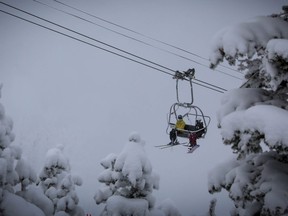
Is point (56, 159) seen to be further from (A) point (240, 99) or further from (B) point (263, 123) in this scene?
(B) point (263, 123)

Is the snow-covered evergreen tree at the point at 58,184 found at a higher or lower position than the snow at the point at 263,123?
higher

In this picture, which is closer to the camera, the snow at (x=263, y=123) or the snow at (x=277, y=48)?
the snow at (x=263, y=123)

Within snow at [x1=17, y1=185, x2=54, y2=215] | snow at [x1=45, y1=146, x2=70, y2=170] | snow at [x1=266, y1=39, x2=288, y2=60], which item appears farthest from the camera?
snow at [x1=45, y1=146, x2=70, y2=170]

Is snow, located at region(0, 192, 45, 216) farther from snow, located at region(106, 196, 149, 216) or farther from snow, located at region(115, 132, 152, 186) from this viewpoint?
snow, located at region(115, 132, 152, 186)

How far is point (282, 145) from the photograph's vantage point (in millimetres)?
6328

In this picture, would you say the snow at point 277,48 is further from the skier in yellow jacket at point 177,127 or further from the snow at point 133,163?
the snow at point 133,163

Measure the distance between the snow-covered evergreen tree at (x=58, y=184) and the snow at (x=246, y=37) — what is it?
22.3 m

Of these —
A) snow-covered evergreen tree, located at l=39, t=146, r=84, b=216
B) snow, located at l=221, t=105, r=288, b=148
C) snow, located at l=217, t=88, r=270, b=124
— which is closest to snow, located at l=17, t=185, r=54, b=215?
snow-covered evergreen tree, located at l=39, t=146, r=84, b=216

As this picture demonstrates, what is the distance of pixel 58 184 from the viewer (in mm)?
28188

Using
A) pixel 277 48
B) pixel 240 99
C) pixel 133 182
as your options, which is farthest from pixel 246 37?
pixel 133 182

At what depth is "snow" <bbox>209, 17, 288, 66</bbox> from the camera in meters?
7.37

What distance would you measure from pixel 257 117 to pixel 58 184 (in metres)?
24.4

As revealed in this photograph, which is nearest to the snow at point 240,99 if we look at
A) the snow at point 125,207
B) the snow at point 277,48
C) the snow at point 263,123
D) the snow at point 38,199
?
the snow at point 263,123

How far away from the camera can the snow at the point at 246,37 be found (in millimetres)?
7367
